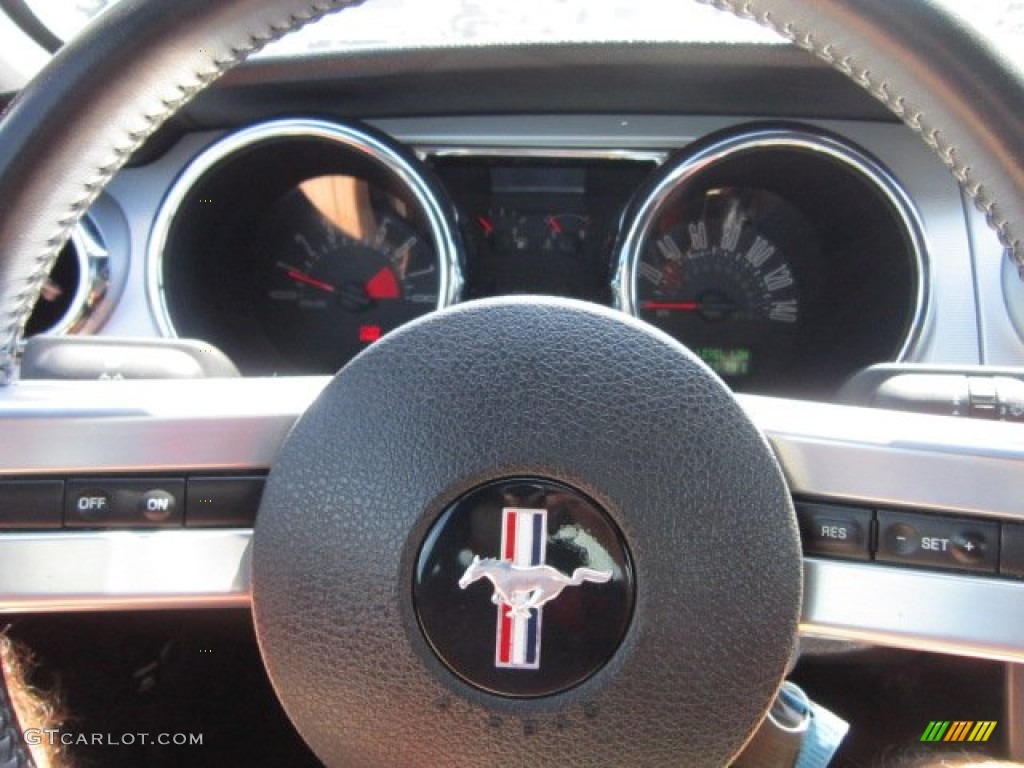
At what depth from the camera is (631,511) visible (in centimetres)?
73

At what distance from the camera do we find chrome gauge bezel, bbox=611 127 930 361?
207cm

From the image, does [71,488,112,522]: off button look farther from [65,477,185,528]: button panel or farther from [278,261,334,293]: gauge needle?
[278,261,334,293]: gauge needle

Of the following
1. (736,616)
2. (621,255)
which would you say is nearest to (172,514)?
(736,616)

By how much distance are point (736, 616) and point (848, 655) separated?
0.34 m

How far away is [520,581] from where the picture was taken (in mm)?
737

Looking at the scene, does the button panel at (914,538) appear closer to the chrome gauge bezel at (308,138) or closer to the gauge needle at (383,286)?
the chrome gauge bezel at (308,138)

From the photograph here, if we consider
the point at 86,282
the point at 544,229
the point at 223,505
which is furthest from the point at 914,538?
the point at 86,282

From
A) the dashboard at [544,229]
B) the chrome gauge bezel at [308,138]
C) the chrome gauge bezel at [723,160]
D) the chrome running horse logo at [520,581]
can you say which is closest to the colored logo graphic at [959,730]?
Answer: the chrome running horse logo at [520,581]

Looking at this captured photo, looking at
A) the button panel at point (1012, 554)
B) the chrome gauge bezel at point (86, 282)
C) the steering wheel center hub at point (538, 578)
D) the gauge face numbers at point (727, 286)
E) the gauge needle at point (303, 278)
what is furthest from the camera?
the gauge needle at point (303, 278)

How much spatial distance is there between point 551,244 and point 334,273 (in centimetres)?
51

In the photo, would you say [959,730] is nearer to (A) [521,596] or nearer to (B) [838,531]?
(B) [838,531]

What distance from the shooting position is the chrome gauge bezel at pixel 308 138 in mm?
2102
